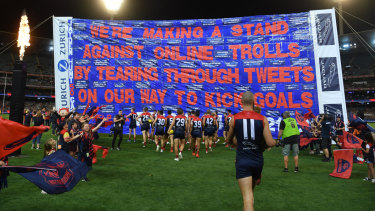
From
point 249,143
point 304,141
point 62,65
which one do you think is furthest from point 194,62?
Result: point 249,143

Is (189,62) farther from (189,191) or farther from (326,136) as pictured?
(189,191)

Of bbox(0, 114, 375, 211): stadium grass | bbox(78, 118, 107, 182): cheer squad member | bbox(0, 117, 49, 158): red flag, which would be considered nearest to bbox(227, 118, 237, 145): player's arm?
bbox(0, 114, 375, 211): stadium grass

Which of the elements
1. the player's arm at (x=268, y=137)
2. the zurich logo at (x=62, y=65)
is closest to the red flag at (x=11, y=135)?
→ the player's arm at (x=268, y=137)

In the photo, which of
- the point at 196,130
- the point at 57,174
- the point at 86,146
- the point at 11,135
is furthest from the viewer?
the point at 196,130

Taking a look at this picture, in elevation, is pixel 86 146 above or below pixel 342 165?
above

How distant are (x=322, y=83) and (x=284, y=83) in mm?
2338

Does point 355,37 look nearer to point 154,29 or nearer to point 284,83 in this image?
point 284,83

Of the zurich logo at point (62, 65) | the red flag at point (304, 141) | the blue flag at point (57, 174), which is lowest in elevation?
the red flag at point (304, 141)

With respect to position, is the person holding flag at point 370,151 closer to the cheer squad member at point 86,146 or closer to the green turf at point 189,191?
the green turf at point 189,191

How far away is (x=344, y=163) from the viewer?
6.97m

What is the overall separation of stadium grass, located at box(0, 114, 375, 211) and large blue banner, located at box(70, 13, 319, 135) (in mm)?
8015

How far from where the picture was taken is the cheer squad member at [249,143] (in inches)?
128

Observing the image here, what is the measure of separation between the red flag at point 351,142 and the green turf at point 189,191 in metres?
0.97

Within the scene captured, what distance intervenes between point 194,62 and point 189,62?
0.36 metres
